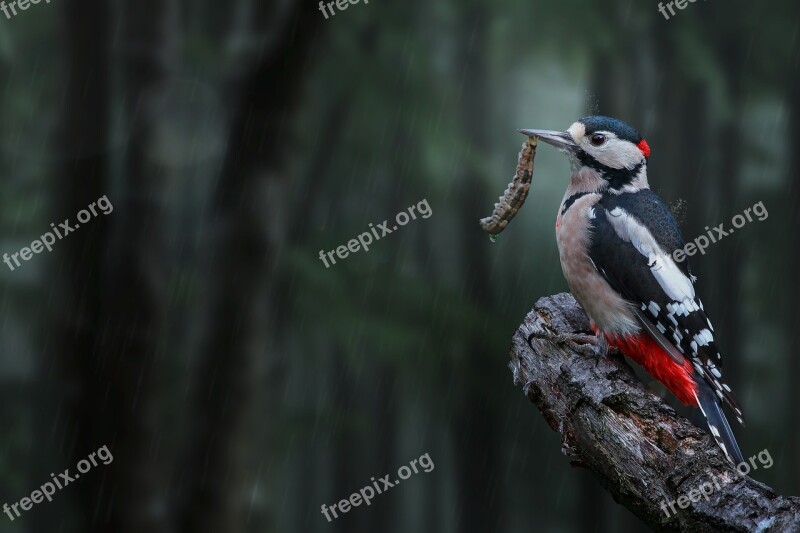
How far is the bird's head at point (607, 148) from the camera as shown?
3123 millimetres

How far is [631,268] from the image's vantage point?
299cm

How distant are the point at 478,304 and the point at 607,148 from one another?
446 centimetres

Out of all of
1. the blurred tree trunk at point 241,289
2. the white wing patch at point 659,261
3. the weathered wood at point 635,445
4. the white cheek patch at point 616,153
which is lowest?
the weathered wood at point 635,445

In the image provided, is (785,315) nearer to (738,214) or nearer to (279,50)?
(738,214)

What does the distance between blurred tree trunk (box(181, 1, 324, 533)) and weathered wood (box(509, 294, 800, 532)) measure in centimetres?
239

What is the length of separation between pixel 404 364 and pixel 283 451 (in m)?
1.53

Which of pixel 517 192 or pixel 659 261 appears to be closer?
pixel 659 261

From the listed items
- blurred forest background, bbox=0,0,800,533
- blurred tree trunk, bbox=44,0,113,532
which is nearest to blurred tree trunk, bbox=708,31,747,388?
blurred forest background, bbox=0,0,800,533

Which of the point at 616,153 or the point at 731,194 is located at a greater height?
the point at 731,194

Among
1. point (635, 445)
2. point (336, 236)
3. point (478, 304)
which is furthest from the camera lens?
point (478, 304)

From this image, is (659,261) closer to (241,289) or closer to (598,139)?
(598,139)

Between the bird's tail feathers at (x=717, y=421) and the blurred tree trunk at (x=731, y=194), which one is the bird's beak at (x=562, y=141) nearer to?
the bird's tail feathers at (x=717, y=421)

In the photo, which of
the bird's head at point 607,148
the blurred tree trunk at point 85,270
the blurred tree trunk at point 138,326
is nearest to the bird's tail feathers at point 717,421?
the bird's head at point 607,148

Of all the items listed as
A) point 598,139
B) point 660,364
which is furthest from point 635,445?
point 598,139
